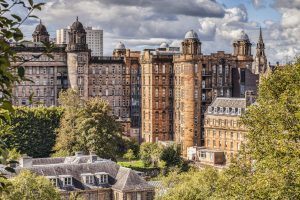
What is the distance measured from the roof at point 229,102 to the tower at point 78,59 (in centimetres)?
3768

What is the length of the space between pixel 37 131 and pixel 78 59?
3281 centimetres

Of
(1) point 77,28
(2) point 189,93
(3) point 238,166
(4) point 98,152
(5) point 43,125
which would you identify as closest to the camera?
(3) point 238,166

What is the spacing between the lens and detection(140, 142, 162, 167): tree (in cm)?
11338

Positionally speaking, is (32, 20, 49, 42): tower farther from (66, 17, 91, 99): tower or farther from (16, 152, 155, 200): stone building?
(16, 152, 155, 200): stone building

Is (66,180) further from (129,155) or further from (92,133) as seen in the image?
(129,155)

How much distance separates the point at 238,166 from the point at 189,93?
3727 inches

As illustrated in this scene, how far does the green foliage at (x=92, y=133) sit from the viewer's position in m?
106

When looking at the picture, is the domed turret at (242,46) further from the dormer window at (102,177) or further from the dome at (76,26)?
the dormer window at (102,177)

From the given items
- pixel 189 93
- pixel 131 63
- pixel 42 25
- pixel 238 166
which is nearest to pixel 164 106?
pixel 189 93

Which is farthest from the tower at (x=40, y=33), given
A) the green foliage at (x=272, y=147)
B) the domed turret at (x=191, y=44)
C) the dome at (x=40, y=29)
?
the green foliage at (x=272, y=147)

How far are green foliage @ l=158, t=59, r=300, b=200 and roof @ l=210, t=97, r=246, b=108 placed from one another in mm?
79495

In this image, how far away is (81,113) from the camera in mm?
111875

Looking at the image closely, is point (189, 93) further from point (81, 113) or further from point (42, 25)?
point (42, 25)

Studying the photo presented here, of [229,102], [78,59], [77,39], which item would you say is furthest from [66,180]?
[77,39]
